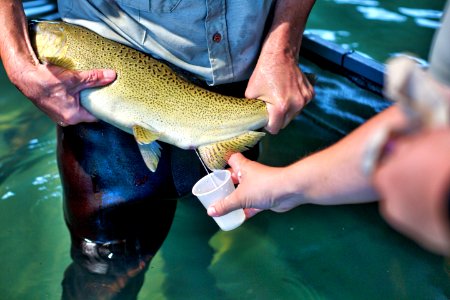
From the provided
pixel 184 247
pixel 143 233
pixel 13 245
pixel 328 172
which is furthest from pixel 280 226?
pixel 328 172

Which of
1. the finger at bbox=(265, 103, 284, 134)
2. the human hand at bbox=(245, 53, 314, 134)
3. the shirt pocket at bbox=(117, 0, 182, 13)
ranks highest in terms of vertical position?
the shirt pocket at bbox=(117, 0, 182, 13)

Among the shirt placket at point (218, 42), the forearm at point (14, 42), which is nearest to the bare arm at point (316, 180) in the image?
the shirt placket at point (218, 42)

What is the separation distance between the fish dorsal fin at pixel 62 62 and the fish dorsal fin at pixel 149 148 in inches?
9.8

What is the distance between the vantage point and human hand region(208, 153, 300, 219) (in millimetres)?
1149

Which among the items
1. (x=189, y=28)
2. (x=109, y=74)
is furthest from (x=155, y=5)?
(x=109, y=74)

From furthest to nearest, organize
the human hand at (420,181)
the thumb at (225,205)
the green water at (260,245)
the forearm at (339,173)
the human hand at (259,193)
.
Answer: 1. the green water at (260,245)
2. the thumb at (225,205)
3. the human hand at (259,193)
4. the forearm at (339,173)
5. the human hand at (420,181)

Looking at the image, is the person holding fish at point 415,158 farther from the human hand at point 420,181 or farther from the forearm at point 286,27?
the forearm at point 286,27

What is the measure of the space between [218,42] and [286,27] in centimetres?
22

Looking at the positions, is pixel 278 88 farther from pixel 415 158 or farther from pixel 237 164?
pixel 415 158

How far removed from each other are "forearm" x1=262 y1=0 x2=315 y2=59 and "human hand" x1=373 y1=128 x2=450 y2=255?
108 centimetres

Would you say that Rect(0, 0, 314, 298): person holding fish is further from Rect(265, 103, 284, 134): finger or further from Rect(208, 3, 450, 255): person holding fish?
Rect(208, 3, 450, 255): person holding fish

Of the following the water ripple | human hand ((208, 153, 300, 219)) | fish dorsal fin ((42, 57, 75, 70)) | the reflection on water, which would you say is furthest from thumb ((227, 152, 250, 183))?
the water ripple

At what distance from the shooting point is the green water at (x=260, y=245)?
1898mm

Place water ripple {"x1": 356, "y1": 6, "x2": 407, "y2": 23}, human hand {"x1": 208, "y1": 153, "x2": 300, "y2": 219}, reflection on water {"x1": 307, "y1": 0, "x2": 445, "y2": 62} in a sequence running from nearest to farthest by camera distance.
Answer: human hand {"x1": 208, "y1": 153, "x2": 300, "y2": 219}
reflection on water {"x1": 307, "y1": 0, "x2": 445, "y2": 62}
water ripple {"x1": 356, "y1": 6, "x2": 407, "y2": 23}
